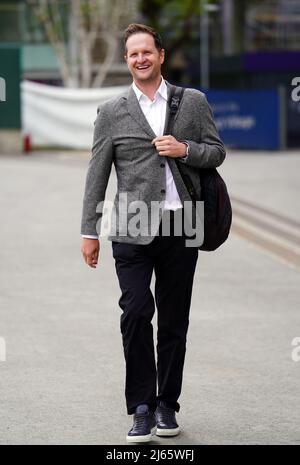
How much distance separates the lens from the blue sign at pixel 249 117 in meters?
27.0

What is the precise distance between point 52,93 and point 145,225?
23688 millimetres

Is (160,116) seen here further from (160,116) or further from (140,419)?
(140,419)

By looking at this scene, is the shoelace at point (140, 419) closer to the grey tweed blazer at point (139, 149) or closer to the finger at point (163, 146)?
the grey tweed blazer at point (139, 149)

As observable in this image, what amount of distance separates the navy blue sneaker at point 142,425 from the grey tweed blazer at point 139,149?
2.52 feet

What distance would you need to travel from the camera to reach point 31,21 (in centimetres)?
4438

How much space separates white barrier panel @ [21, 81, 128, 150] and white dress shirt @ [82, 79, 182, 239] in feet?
75.2

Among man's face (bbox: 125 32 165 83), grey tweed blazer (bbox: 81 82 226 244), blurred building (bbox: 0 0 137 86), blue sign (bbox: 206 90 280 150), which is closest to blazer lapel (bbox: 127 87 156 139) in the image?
grey tweed blazer (bbox: 81 82 226 244)

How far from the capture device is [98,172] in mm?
5719

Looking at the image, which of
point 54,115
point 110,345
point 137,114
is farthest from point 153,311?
point 54,115

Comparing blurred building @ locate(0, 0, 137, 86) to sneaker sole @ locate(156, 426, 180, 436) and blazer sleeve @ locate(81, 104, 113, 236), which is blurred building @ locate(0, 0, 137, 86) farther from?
sneaker sole @ locate(156, 426, 180, 436)

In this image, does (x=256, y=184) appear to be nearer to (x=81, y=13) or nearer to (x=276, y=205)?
(x=276, y=205)

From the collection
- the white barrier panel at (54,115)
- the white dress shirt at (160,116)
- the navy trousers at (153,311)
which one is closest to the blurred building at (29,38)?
the white barrier panel at (54,115)

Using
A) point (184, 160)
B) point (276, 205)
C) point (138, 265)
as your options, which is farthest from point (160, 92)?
point (276, 205)

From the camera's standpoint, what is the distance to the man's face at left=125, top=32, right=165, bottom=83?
18.3 feet
